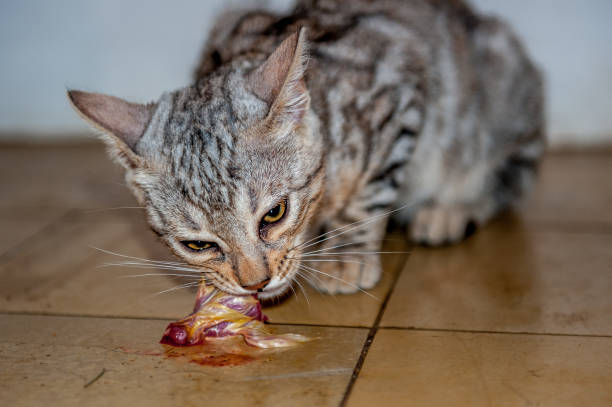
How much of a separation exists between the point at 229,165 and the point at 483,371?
757 millimetres

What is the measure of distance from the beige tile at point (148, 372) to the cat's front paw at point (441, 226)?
2.26ft

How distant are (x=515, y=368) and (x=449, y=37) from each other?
4.49 feet

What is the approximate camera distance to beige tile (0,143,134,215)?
10.5 ft

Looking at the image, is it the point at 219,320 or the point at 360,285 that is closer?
the point at 219,320

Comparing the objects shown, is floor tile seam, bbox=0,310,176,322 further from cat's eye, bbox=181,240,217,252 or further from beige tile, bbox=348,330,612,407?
beige tile, bbox=348,330,612,407

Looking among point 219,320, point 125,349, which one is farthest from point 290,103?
point 125,349

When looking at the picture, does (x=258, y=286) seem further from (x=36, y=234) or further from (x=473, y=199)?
(x=36, y=234)

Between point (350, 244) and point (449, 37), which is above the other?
point (449, 37)

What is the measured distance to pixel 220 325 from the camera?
190cm

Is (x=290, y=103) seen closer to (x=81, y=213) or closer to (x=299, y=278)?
(x=299, y=278)

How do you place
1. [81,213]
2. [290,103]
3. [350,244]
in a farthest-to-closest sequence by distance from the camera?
[81,213], [350,244], [290,103]

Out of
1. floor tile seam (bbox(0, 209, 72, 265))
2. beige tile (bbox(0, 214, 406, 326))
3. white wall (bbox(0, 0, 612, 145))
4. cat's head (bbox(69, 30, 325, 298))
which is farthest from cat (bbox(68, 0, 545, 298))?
floor tile seam (bbox(0, 209, 72, 265))

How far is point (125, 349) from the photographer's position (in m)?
1.91

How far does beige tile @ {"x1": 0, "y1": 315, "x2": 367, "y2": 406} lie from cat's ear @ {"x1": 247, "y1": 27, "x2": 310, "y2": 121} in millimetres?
586
